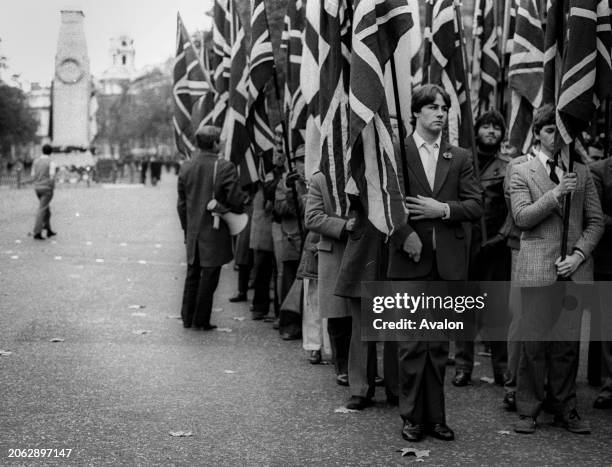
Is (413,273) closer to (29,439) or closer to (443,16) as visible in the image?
(29,439)

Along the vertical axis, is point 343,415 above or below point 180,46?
below

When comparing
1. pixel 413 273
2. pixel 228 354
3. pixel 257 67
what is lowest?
pixel 228 354

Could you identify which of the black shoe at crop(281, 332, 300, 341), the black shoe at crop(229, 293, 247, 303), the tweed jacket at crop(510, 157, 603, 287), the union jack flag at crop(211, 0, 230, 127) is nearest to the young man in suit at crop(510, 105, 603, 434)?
the tweed jacket at crop(510, 157, 603, 287)

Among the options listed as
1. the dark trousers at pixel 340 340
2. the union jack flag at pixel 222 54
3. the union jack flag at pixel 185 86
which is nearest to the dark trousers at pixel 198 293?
the dark trousers at pixel 340 340

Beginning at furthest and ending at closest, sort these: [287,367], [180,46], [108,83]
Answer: [108,83] < [180,46] < [287,367]

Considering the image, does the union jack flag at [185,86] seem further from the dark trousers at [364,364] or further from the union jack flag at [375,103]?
the union jack flag at [375,103]

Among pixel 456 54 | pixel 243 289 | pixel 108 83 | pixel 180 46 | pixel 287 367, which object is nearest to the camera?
pixel 287 367

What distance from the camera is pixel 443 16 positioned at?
10312 millimetres

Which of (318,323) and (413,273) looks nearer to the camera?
(413,273)

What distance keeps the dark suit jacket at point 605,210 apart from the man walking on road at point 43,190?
15.9 metres

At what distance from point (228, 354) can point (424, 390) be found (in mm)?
3280

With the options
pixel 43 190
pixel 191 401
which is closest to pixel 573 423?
pixel 191 401

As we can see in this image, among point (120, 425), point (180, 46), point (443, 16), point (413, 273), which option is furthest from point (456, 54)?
point (180, 46)

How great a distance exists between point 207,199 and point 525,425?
4.94 metres
